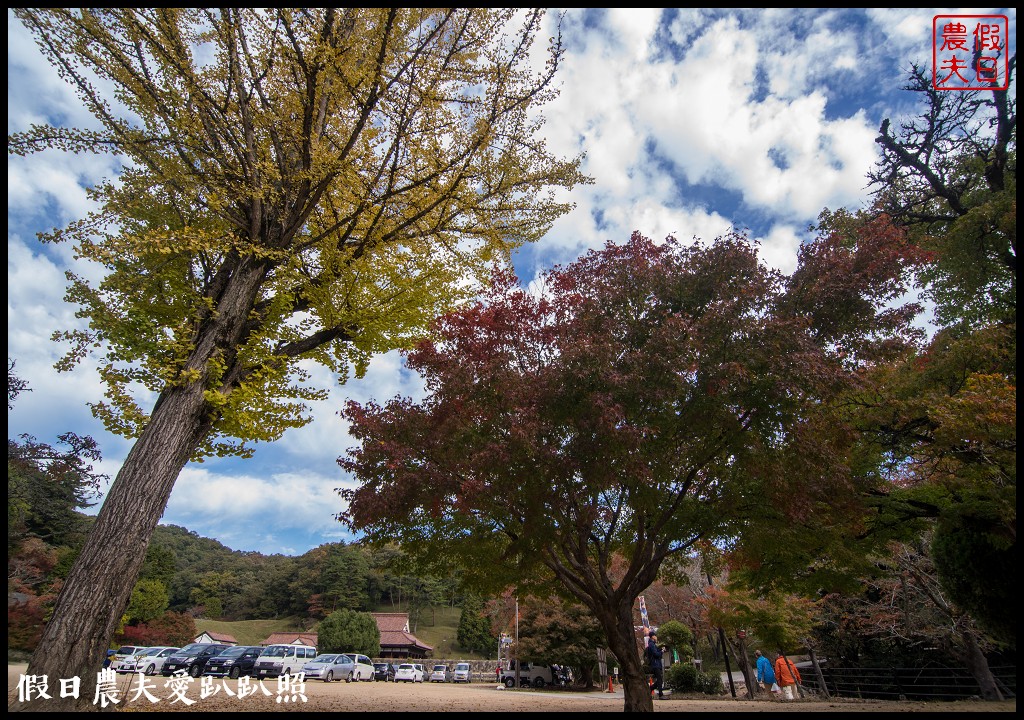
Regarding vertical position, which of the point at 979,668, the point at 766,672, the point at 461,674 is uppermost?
the point at 979,668

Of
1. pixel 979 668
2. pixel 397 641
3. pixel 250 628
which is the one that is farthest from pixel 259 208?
pixel 250 628

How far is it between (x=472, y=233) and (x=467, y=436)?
3.48m

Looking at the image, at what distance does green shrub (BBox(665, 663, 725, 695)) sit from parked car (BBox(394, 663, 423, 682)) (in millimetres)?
18001

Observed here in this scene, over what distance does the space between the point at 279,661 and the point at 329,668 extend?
3.28 m

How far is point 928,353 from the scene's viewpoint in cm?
1028

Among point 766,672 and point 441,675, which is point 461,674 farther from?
point 766,672

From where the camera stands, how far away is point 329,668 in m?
23.8

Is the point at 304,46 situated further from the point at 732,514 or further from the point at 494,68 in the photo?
the point at 732,514

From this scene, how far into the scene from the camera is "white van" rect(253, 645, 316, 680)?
67.9 feet

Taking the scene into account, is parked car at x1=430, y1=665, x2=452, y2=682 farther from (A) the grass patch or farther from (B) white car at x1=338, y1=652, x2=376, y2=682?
(A) the grass patch

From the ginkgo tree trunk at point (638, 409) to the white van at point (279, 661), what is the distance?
613 inches

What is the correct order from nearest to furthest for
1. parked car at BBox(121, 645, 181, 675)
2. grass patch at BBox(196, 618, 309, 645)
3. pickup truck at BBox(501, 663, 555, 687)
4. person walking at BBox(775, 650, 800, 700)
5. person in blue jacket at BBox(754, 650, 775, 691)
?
1. person walking at BBox(775, 650, 800, 700)
2. person in blue jacket at BBox(754, 650, 775, 691)
3. parked car at BBox(121, 645, 181, 675)
4. pickup truck at BBox(501, 663, 555, 687)
5. grass patch at BBox(196, 618, 309, 645)

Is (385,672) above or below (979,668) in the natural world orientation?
below

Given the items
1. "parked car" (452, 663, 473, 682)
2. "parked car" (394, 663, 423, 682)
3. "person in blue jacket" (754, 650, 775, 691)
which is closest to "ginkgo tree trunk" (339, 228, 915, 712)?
"person in blue jacket" (754, 650, 775, 691)
